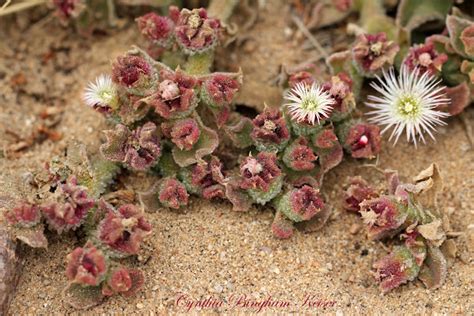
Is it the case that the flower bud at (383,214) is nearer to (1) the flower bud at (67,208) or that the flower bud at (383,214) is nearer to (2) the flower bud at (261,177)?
(2) the flower bud at (261,177)

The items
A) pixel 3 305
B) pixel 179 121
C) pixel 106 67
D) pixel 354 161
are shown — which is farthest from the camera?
pixel 106 67

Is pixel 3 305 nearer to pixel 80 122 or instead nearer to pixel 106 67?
pixel 80 122

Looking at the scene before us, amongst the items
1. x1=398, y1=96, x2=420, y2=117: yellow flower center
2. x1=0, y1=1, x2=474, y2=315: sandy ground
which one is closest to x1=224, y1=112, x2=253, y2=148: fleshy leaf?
x1=0, y1=1, x2=474, y2=315: sandy ground

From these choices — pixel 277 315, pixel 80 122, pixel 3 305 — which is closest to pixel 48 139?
pixel 80 122

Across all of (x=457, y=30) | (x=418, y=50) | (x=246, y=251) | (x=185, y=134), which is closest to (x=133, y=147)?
(x=185, y=134)

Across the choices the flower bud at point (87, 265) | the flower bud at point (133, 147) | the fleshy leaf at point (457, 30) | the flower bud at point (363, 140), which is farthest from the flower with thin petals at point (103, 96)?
the fleshy leaf at point (457, 30)

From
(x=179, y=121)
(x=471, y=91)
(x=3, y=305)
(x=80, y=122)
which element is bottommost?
(x=3, y=305)
